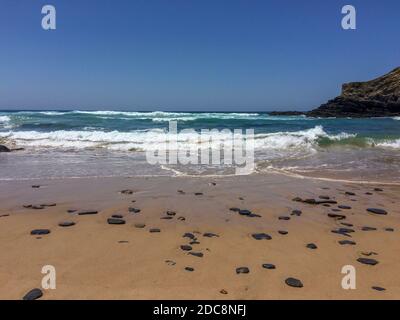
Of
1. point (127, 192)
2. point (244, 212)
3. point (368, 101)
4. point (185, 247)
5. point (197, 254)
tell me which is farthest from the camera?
point (368, 101)

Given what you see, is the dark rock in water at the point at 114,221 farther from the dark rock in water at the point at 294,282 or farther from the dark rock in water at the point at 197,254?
the dark rock in water at the point at 294,282

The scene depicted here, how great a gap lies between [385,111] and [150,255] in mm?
53866

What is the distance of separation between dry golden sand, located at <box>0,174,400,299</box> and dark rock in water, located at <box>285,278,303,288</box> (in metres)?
0.06

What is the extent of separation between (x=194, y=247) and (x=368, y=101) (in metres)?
55.0

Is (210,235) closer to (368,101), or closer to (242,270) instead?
(242,270)

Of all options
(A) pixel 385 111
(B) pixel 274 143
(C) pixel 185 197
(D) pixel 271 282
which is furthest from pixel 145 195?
(A) pixel 385 111

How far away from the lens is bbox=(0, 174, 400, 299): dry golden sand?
3471mm

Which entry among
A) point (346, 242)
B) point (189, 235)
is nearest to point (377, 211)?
point (346, 242)

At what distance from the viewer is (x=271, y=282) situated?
3.59m

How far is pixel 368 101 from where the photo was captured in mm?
53750

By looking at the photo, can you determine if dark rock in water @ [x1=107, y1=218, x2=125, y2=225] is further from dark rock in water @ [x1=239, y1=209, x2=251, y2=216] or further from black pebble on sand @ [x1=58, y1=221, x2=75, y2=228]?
dark rock in water @ [x1=239, y1=209, x2=251, y2=216]

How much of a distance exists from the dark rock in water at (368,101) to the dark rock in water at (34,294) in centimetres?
5061
